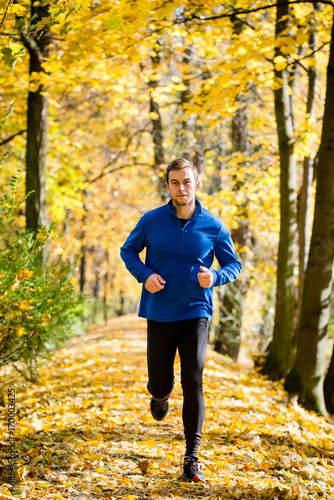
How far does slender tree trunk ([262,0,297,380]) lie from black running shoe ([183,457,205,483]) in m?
4.84

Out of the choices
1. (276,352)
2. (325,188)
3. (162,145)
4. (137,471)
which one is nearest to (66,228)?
Answer: (162,145)

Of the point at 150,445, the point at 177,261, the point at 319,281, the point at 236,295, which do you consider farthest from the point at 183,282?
the point at 236,295

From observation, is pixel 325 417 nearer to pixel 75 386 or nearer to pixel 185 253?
pixel 75 386

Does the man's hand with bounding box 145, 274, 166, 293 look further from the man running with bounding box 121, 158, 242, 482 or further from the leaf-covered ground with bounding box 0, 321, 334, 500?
the leaf-covered ground with bounding box 0, 321, 334, 500

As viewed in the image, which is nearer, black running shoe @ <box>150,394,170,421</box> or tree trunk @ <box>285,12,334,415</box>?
black running shoe @ <box>150,394,170,421</box>

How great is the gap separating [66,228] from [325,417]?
1166 centimetres

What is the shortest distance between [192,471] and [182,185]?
6.15 feet

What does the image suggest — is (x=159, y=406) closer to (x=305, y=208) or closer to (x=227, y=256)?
(x=227, y=256)

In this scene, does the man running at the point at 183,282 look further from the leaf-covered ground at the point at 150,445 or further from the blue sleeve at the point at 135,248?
the leaf-covered ground at the point at 150,445

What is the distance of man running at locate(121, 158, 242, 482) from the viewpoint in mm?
3180

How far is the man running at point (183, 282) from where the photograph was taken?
3180 millimetres

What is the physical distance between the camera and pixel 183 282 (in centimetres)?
321

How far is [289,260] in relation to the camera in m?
7.61

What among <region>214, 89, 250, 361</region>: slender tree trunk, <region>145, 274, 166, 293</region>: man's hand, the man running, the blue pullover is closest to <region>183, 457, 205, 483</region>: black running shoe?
the man running
